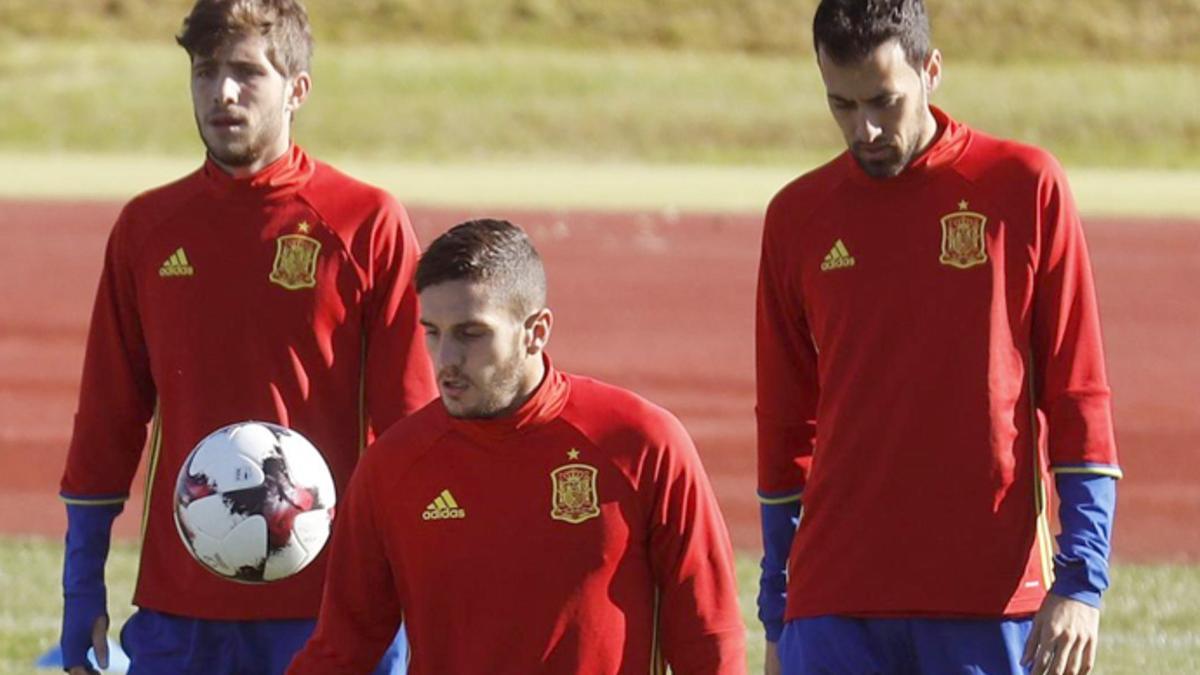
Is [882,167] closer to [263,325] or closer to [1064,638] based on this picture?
[1064,638]

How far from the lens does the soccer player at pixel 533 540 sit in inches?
177

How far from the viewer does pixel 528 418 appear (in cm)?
453

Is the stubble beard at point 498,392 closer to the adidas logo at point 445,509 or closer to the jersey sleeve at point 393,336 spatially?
the adidas logo at point 445,509

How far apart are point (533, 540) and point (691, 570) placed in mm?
288

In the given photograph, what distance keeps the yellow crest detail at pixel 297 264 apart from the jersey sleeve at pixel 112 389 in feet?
1.14

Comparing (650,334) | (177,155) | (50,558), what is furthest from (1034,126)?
(50,558)

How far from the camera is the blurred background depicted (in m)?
12.4

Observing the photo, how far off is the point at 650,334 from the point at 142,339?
12669 mm

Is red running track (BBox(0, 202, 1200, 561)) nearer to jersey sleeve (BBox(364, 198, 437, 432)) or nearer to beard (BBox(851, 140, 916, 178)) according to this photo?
jersey sleeve (BBox(364, 198, 437, 432))

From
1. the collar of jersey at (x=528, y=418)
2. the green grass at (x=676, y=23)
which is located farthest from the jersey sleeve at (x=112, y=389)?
the green grass at (x=676, y=23)

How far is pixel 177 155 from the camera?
3141cm

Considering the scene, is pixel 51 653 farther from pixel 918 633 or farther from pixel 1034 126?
pixel 1034 126

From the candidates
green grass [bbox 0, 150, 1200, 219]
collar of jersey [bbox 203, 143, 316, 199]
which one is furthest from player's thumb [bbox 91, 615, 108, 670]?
green grass [bbox 0, 150, 1200, 219]

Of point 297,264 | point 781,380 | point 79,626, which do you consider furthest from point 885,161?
point 79,626
